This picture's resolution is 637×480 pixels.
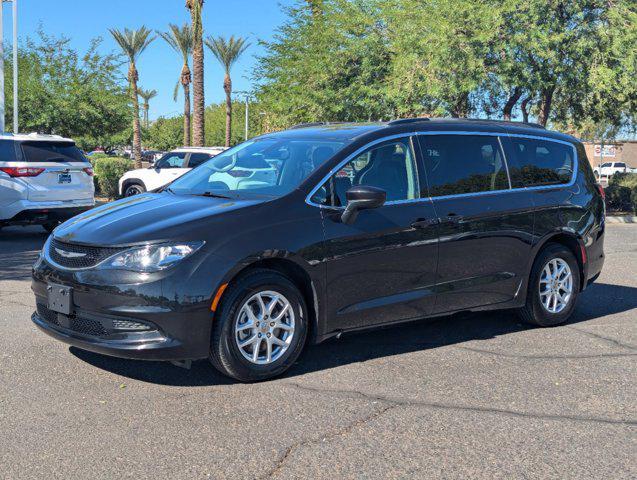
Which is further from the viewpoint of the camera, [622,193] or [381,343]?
[622,193]

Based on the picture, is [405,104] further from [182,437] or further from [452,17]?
[182,437]

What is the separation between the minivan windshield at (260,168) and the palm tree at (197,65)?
842 inches

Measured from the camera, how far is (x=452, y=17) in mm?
21516

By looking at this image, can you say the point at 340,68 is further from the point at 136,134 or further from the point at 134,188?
the point at 136,134

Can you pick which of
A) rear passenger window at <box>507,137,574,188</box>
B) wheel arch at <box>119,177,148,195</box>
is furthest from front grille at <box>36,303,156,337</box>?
wheel arch at <box>119,177,148,195</box>

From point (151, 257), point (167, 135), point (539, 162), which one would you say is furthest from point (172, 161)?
point (167, 135)

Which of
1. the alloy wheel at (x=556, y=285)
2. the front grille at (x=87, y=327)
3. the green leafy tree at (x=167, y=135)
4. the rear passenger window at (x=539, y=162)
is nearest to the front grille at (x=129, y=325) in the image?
the front grille at (x=87, y=327)

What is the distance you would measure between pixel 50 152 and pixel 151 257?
8.38m

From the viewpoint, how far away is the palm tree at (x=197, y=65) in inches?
1045

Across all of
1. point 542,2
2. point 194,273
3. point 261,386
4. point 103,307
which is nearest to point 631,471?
point 261,386

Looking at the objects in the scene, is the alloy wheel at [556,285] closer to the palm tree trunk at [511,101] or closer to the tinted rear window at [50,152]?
the tinted rear window at [50,152]

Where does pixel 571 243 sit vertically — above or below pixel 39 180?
below

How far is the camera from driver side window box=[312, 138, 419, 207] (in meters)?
5.56

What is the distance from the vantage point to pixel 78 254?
5039mm
